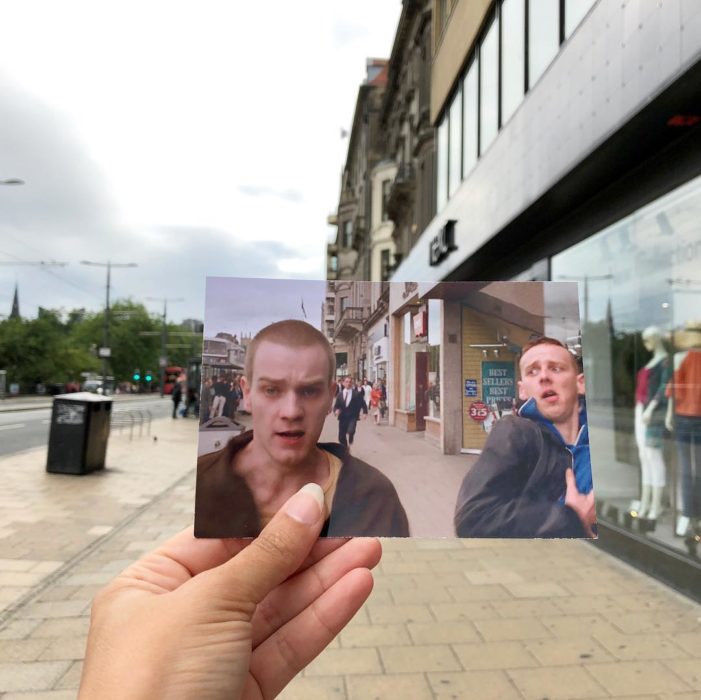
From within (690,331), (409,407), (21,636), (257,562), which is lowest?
(21,636)

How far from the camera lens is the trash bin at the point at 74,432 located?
30.0 ft

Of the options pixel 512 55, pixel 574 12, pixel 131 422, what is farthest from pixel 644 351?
pixel 131 422

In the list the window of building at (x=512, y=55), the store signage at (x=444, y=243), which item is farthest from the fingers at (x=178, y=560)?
the store signage at (x=444, y=243)

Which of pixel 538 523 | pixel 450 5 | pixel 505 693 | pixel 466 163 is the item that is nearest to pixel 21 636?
pixel 505 693

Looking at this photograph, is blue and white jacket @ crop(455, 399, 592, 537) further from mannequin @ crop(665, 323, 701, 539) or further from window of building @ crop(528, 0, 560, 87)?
window of building @ crop(528, 0, 560, 87)

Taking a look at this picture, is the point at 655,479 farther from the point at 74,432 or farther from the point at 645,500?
the point at 74,432

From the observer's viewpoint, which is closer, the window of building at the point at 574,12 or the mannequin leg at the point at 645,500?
the mannequin leg at the point at 645,500

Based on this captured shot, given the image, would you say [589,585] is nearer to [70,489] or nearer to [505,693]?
A: [505,693]

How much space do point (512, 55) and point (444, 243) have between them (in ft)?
12.5

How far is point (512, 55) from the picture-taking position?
872cm

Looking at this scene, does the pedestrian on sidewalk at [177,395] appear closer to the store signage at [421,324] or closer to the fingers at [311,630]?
the fingers at [311,630]

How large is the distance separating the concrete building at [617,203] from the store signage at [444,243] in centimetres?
211

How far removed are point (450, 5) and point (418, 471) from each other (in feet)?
48.2

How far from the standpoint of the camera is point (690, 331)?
4.83 m
